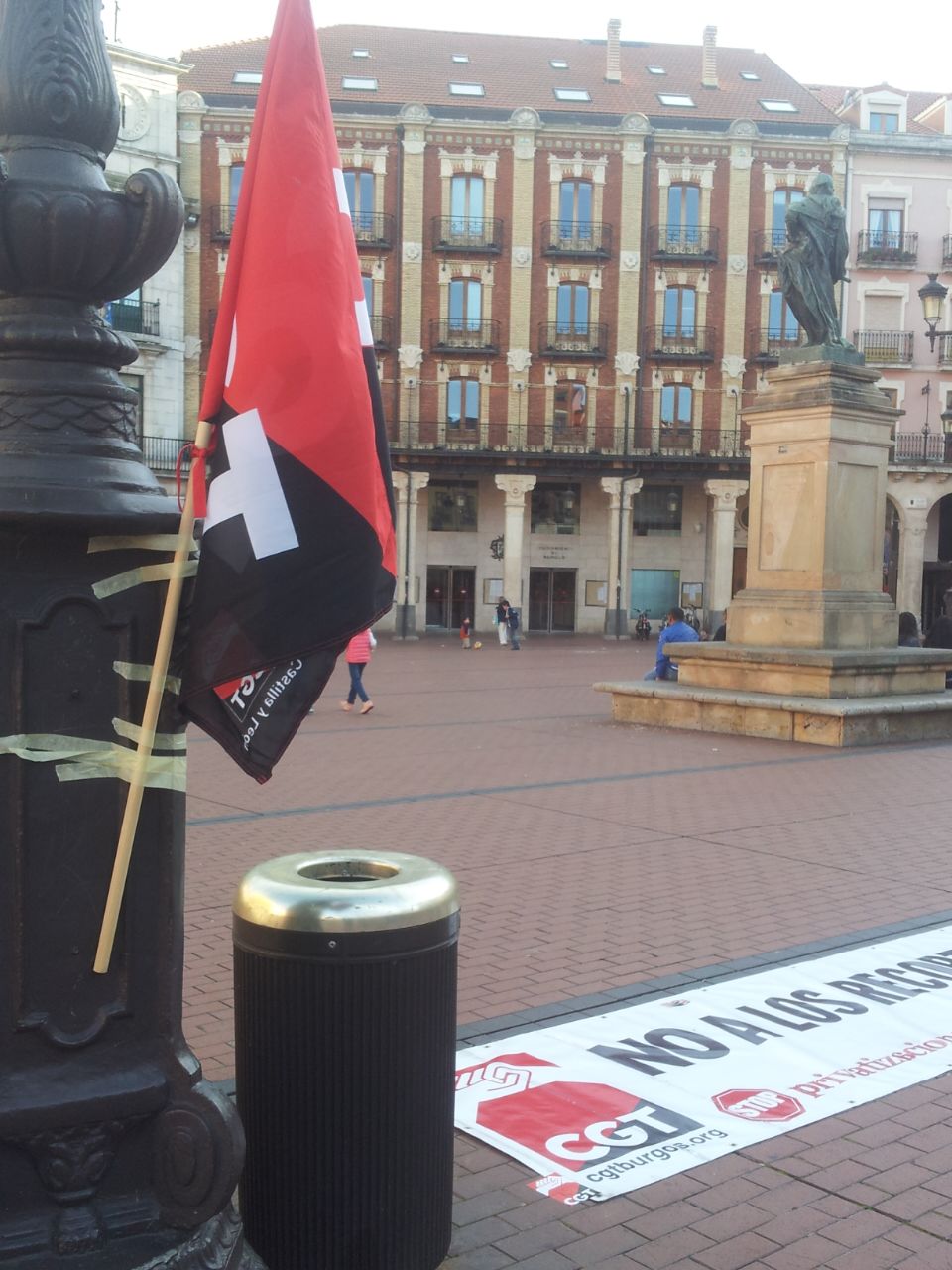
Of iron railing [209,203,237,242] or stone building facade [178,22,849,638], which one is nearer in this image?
iron railing [209,203,237,242]

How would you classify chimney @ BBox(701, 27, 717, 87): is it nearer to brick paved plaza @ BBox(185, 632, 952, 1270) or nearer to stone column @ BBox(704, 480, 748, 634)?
stone column @ BBox(704, 480, 748, 634)

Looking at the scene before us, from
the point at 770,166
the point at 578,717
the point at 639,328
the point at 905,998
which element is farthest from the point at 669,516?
the point at 905,998

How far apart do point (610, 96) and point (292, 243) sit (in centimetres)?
4910

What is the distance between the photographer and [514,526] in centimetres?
4462

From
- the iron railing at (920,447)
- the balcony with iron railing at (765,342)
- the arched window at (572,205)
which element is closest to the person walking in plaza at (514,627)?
the balcony with iron railing at (765,342)

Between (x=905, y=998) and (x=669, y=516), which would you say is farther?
(x=669, y=516)

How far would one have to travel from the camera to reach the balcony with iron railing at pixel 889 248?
4712 centimetres

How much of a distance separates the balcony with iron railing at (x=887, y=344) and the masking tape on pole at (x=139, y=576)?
156ft

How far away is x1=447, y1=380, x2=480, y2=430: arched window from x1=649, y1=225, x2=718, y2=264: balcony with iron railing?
7948 millimetres

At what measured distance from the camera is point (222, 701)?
291cm

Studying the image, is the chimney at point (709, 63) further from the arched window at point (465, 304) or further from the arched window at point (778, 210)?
the arched window at point (465, 304)

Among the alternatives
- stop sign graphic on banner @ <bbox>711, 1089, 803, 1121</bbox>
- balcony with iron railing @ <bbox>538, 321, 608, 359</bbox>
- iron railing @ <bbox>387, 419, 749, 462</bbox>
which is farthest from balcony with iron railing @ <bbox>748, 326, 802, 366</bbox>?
stop sign graphic on banner @ <bbox>711, 1089, 803, 1121</bbox>

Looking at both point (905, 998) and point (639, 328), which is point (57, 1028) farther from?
point (639, 328)

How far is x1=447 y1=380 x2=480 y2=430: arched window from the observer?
45.0 meters
